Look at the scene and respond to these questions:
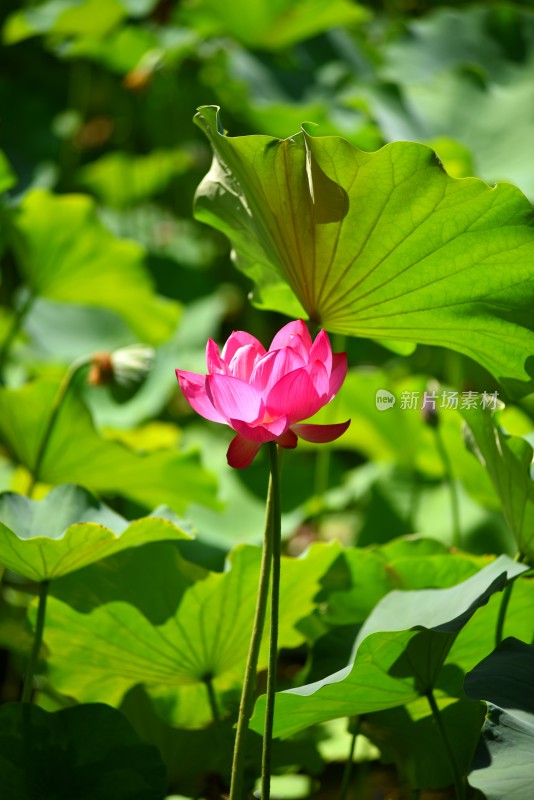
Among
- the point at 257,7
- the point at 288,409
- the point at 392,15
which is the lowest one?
the point at 288,409

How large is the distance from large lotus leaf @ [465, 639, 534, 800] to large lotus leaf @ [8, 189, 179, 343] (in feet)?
3.26

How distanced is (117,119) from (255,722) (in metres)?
2.10

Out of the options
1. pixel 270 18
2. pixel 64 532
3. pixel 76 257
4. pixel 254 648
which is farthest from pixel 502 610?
pixel 270 18

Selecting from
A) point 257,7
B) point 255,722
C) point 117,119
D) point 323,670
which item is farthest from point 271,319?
point 255,722

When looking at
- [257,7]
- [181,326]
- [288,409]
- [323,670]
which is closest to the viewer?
[288,409]

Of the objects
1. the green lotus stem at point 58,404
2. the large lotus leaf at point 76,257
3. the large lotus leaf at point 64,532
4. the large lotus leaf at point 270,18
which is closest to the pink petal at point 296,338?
the large lotus leaf at point 64,532

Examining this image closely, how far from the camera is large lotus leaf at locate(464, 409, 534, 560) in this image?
0.73 metres

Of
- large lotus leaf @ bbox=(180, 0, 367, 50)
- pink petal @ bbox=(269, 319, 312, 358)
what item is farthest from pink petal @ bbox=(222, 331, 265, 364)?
large lotus leaf @ bbox=(180, 0, 367, 50)

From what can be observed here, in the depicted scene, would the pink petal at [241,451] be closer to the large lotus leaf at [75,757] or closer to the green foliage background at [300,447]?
the green foliage background at [300,447]

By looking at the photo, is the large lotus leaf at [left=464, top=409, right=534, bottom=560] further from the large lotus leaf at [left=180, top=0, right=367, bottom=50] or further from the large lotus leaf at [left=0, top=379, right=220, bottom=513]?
the large lotus leaf at [left=180, top=0, right=367, bottom=50]

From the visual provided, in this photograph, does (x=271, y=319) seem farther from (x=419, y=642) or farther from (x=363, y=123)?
(x=419, y=642)

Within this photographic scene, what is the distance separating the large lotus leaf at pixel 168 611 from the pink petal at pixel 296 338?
0.23 meters

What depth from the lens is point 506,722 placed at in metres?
0.61

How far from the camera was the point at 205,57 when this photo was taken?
2.06 metres
